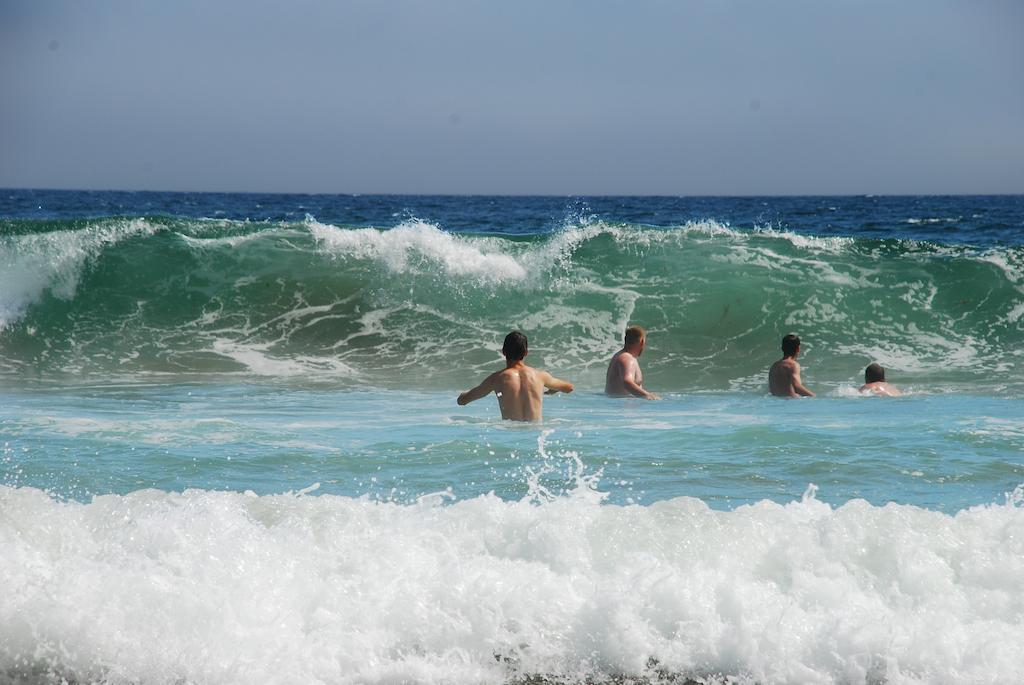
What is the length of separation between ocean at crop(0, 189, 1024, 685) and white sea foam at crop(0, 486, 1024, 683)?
0.04 feet

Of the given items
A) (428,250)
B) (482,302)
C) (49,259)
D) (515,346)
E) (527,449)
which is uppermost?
(428,250)

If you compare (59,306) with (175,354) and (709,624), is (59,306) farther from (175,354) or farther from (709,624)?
(709,624)

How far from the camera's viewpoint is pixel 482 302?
49.0 feet

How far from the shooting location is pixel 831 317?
48.6ft

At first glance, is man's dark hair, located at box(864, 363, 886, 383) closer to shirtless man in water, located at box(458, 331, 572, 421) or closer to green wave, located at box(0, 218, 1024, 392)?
green wave, located at box(0, 218, 1024, 392)

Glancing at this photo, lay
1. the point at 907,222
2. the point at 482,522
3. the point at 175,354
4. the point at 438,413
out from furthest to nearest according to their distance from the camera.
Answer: the point at 907,222
the point at 175,354
the point at 438,413
the point at 482,522

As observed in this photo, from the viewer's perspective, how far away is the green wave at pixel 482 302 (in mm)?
13289

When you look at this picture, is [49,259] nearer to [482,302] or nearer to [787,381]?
[482,302]

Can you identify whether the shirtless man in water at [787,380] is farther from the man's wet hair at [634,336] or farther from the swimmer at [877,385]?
the man's wet hair at [634,336]

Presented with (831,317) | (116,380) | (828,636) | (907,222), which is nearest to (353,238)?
(116,380)

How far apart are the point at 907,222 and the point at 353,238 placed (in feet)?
87.0

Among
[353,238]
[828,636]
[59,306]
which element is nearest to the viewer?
[828,636]

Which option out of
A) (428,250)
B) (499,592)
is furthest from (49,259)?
(499,592)

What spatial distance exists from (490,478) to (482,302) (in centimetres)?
880
